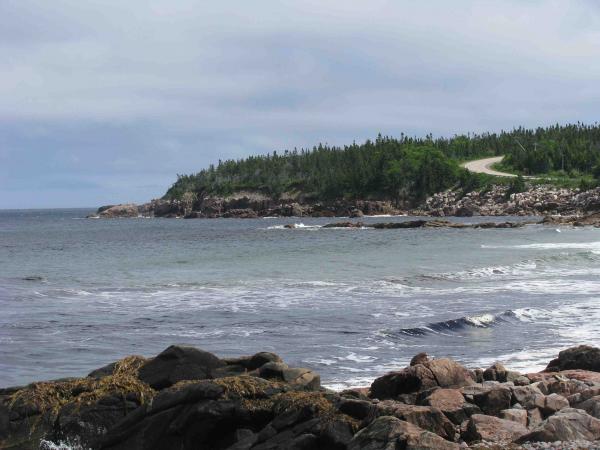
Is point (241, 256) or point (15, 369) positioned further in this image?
point (241, 256)

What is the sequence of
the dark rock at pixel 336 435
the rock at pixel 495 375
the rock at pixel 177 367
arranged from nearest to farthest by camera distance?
the dark rock at pixel 336 435 → the rock at pixel 177 367 → the rock at pixel 495 375

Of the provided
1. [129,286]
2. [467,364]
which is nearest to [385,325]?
[467,364]

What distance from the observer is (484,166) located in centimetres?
15425

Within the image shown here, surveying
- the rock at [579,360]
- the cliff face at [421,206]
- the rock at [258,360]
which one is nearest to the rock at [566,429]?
the rock at [258,360]

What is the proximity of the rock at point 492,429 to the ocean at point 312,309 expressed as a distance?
465 cm

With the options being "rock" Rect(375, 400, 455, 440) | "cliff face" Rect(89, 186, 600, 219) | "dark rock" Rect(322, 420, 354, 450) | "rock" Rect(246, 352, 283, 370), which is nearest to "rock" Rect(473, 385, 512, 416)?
"rock" Rect(375, 400, 455, 440)

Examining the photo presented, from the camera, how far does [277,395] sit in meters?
10.6

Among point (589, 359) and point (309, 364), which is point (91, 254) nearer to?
point (309, 364)

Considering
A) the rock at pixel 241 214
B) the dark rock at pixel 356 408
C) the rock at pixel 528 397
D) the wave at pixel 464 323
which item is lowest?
the wave at pixel 464 323

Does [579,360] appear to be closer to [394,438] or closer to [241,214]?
[394,438]

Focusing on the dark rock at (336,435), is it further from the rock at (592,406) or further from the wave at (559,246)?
the wave at (559,246)

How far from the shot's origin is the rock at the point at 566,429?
9188 mm

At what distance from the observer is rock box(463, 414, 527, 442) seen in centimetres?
959

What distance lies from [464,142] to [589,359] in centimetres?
17088
